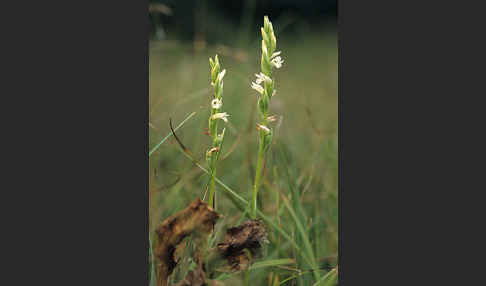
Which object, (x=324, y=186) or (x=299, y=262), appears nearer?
(x=299, y=262)

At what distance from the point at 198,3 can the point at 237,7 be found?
54cm

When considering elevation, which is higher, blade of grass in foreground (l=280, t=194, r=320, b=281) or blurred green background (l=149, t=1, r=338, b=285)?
blurred green background (l=149, t=1, r=338, b=285)

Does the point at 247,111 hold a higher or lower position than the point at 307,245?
higher

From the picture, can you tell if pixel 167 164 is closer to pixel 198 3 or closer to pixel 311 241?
pixel 311 241

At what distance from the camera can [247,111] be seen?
3.39 m

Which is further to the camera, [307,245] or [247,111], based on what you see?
[247,111]

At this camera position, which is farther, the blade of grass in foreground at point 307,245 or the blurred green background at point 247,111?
the blurred green background at point 247,111

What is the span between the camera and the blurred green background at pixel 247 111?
6.20 feet

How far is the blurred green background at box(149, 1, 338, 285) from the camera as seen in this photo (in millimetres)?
1889

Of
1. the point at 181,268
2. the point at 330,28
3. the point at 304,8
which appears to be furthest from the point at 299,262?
the point at 330,28

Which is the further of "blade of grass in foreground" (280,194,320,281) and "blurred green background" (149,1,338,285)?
"blurred green background" (149,1,338,285)

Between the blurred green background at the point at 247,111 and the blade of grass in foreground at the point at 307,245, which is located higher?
the blurred green background at the point at 247,111

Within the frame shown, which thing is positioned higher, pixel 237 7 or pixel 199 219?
pixel 237 7

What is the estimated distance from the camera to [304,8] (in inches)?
131
